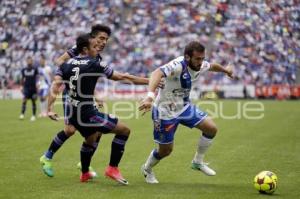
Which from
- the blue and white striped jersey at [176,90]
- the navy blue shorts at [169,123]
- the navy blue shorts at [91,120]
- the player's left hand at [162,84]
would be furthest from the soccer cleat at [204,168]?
the navy blue shorts at [91,120]

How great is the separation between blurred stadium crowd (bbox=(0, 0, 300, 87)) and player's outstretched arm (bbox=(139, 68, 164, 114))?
2831 centimetres

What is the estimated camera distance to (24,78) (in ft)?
71.7

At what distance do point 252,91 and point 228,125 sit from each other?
16802 mm

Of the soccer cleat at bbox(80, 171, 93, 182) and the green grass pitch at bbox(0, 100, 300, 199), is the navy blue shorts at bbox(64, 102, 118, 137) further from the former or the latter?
the green grass pitch at bbox(0, 100, 300, 199)

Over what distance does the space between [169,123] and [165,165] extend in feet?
6.82

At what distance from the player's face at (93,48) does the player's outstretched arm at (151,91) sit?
45.6 inches

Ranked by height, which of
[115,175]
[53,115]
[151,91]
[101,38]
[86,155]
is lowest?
[115,175]

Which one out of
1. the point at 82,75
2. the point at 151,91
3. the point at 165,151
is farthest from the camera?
the point at 165,151

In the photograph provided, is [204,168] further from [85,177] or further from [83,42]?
[83,42]

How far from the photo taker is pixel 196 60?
332 inches

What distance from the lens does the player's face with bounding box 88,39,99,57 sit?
8805mm

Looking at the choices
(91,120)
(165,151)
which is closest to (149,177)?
(165,151)

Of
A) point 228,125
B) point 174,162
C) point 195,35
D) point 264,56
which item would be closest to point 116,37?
point 195,35

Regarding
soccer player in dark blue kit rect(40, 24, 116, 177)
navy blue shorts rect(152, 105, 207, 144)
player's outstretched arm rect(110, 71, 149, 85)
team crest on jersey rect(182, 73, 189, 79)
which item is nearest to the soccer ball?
navy blue shorts rect(152, 105, 207, 144)
